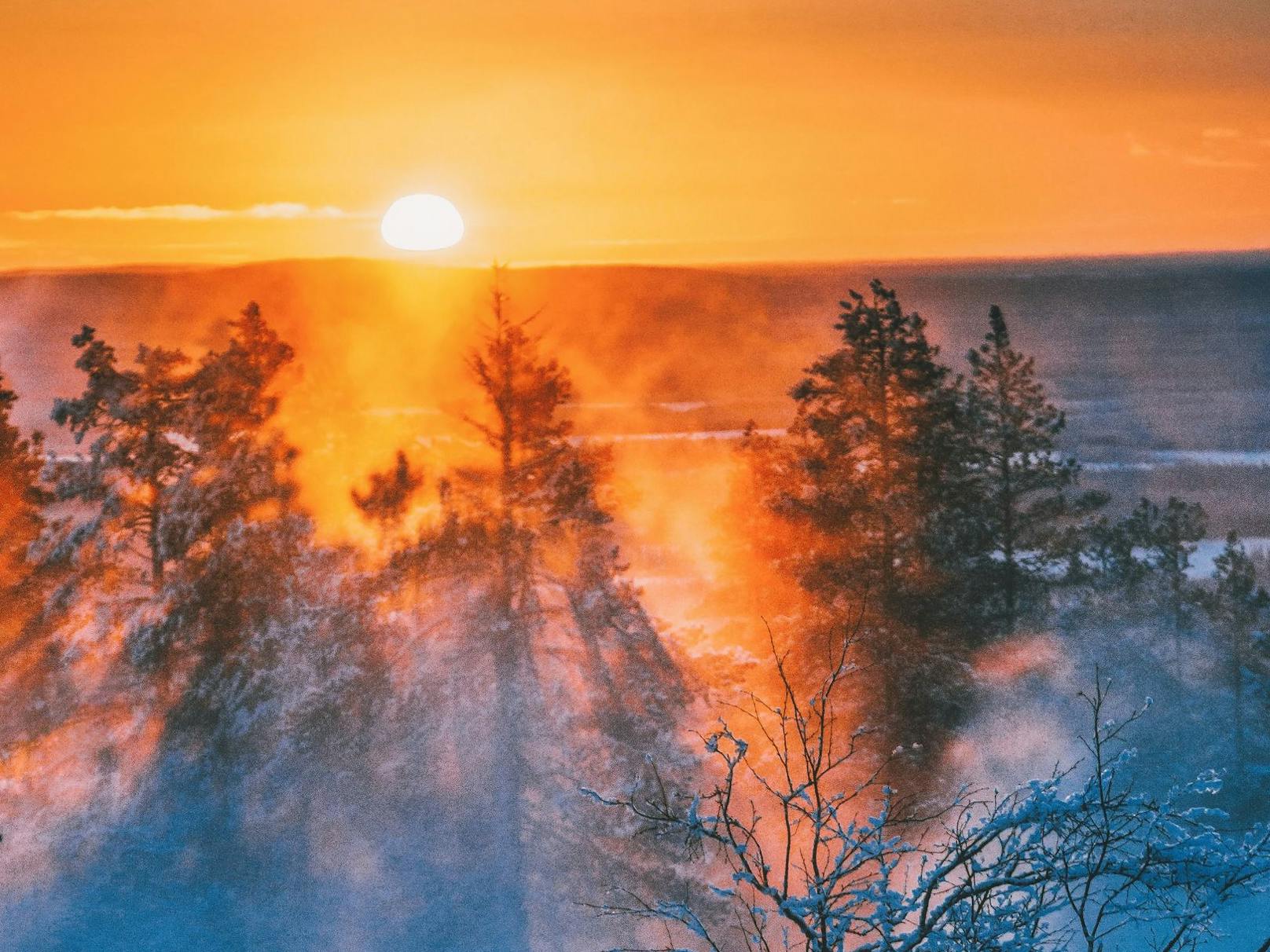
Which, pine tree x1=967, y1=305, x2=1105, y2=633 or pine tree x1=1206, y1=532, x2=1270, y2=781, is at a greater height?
pine tree x1=967, y1=305, x2=1105, y2=633

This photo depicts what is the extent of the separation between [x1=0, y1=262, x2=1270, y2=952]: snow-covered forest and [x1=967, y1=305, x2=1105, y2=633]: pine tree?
0.12 metres

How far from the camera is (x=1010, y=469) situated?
2477 cm

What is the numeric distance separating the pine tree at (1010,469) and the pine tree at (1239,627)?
9.95 ft

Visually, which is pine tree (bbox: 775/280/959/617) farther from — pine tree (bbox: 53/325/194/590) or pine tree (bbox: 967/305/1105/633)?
pine tree (bbox: 53/325/194/590)

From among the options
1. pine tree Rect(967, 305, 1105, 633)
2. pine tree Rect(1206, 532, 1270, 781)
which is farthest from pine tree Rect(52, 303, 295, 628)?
pine tree Rect(1206, 532, 1270, 781)

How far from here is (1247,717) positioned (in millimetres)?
24875

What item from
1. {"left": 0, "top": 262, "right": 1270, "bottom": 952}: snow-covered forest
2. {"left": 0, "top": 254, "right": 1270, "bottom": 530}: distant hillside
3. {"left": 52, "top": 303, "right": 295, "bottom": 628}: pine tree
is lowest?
{"left": 0, "top": 262, "right": 1270, "bottom": 952}: snow-covered forest

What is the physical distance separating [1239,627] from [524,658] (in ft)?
48.9

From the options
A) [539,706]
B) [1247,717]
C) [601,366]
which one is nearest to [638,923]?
[539,706]

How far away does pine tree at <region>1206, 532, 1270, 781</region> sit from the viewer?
2375 centimetres

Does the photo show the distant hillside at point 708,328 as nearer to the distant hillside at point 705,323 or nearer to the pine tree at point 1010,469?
the distant hillside at point 705,323

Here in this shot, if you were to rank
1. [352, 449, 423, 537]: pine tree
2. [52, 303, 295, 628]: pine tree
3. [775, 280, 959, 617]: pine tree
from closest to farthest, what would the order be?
1. [775, 280, 959, 617]: pine tree
2. [52, 303, 295, 628]: pine tree
3. [352, 449, 423, 537]: pine tree

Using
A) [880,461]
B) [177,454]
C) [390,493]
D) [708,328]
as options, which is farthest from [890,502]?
[708,328]

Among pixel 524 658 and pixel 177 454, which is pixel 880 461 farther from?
pixel 177 454
